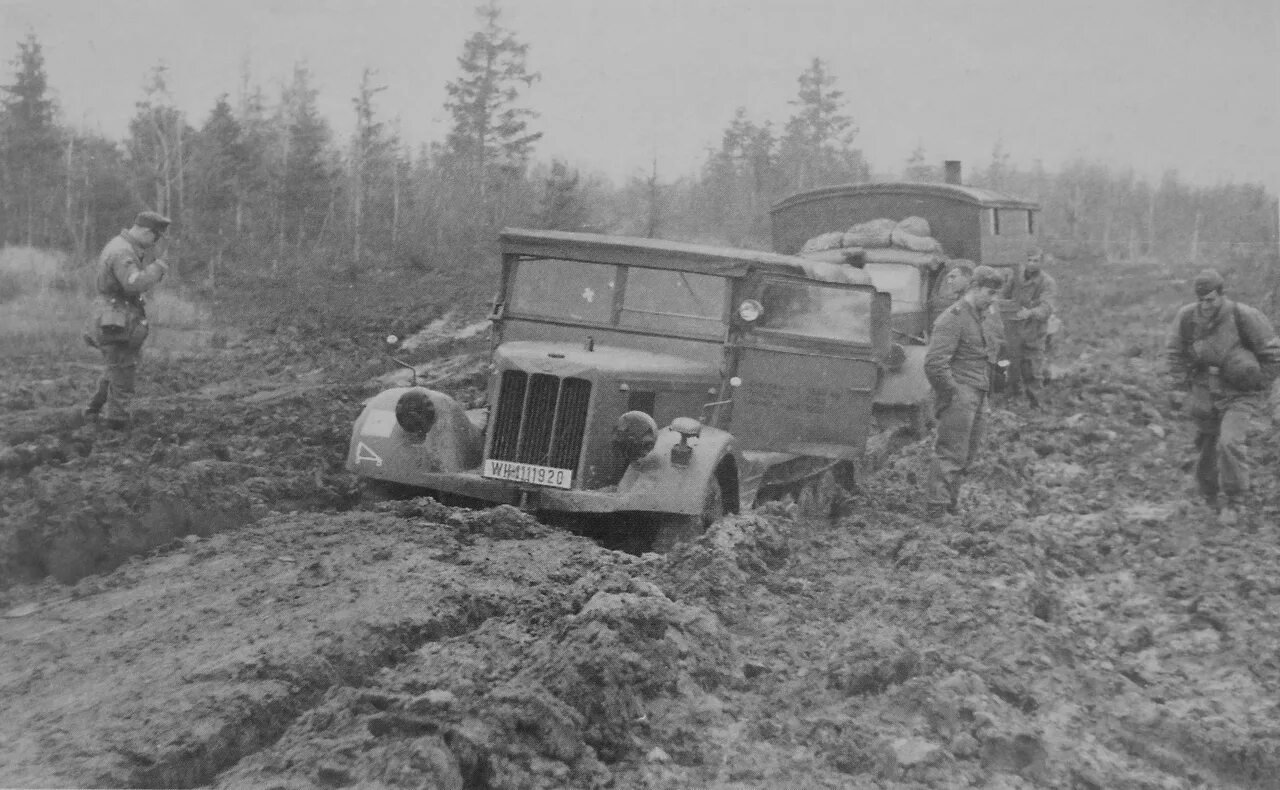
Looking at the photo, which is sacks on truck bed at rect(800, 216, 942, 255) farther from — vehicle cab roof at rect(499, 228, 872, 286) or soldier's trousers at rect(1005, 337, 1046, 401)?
vehicle cab roof at rect(499, 228, 872, 286)

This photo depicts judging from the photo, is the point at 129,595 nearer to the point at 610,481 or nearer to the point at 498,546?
the point at 498,546

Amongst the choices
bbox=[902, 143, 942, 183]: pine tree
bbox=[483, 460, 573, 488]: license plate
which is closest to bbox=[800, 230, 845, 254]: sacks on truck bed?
bbox=[483, 460, 573, 488]: license plate

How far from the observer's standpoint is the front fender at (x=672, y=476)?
6.18 meters

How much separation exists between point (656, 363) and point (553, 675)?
10.4 feet

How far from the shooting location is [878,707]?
4.09 meters

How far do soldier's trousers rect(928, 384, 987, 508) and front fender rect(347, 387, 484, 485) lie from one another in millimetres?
2917

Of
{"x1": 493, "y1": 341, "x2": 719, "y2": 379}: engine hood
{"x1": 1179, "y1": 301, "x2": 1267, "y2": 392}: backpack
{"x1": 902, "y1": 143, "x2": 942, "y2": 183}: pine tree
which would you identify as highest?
{"x1": 902, "y1": 143, "x2": 942, "y2": 183}: pine tree

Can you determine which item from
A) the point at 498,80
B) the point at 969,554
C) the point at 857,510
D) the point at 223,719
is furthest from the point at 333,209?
the point at 223,719

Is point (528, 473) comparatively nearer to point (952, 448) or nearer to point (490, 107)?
point (952, 448)

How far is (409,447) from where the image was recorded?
6559 mm

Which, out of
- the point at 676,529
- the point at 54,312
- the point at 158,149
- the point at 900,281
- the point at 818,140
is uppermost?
the point at 818,140

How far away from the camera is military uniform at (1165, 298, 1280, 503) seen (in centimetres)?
762

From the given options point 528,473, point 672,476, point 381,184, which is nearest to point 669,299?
point 672,476

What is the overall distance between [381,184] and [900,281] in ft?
75.6
